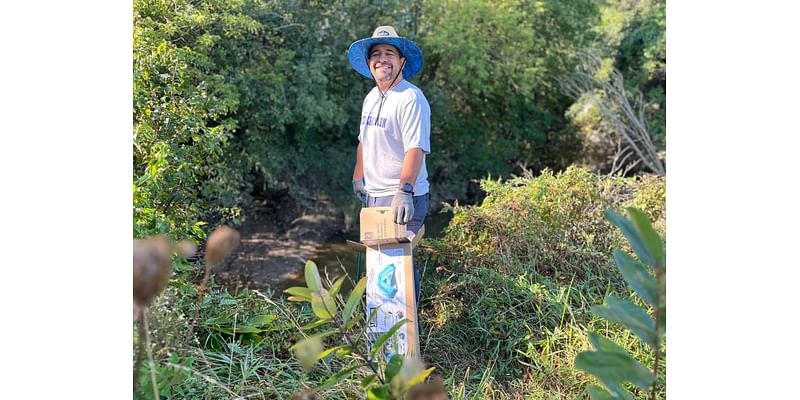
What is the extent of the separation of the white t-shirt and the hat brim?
0.17m

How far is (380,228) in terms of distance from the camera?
2.88 metres

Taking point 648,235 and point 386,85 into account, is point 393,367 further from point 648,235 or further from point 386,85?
point 386,85

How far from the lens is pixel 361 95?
745cm

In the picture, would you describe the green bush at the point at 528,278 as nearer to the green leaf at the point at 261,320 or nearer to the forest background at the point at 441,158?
the forest background at the point at 441,158

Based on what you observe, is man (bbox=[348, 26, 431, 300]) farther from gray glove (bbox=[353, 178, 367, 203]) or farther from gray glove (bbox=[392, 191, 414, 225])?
gray glove (bbox=[353, 178, 367, 203])

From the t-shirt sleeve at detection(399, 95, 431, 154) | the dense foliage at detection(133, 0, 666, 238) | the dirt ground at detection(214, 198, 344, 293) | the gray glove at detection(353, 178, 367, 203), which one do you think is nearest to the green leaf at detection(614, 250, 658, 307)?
the t-shirt sleeve at detection(399, 95, 431, 154)

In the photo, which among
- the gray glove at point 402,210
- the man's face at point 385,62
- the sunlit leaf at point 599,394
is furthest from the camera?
the man's face at point 385,62

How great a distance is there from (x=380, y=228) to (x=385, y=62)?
0.73 metres

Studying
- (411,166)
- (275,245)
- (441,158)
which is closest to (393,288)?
(411,166)

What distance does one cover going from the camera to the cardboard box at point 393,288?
2.88 m

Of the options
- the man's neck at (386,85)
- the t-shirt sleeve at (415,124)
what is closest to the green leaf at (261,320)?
the t-shirt sleeve at (415,124)

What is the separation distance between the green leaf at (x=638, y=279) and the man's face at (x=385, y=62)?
2.03m

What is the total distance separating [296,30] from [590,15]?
167 inches
